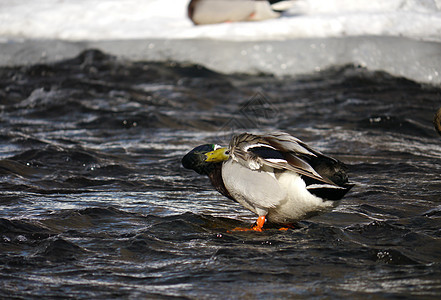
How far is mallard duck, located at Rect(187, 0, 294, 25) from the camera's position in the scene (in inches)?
351

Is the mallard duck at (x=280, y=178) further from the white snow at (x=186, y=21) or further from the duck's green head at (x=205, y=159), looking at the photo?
the white snow at (x=186, y=21)

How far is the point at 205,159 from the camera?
3801mm

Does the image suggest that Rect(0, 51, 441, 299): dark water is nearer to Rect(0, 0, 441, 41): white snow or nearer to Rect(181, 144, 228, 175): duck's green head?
Rect(181, 144, 228, 175): duck's green head

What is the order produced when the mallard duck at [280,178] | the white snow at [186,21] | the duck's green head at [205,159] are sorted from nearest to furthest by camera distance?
the mallard duck at [280,178], the duck's green head at [205,159], the white snow at [186,21]

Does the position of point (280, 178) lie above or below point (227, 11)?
below

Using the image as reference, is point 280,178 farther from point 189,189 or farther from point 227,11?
point 227,11

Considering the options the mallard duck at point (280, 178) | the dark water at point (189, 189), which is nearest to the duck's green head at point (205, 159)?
the mallard duck at point (280, 178)

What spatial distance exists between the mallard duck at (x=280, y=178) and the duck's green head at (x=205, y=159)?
7 cm

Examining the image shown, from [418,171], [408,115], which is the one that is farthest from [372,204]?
[408,115]

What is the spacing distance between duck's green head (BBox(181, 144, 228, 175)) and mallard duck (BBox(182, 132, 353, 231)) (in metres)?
0.07

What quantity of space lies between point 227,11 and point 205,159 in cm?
556

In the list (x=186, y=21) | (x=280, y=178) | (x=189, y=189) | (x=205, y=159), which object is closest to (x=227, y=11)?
(x=186, y=21)

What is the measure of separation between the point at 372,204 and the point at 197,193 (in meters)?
1.14

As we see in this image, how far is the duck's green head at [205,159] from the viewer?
3.79 meters
